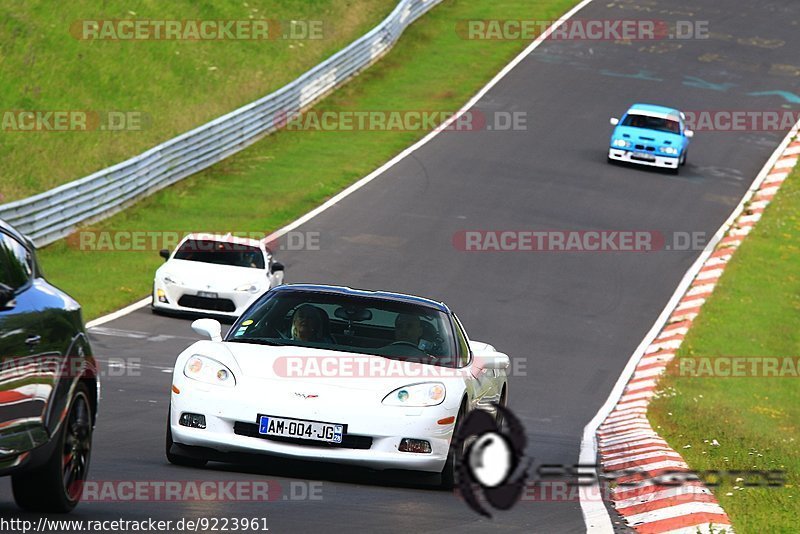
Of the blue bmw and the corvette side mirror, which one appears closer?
the corvette side mirror

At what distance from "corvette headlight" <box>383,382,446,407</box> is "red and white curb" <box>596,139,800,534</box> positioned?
139cm

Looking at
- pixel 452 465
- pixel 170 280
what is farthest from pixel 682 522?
pixel 170 280

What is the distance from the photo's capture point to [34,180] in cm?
3152

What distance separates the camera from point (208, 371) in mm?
9852

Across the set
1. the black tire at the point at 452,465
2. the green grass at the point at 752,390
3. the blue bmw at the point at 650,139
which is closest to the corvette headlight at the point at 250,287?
the green grass at the point at 752,390

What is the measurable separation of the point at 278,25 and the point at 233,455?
3737 cm

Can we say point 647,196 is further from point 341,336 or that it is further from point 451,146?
point 341,336

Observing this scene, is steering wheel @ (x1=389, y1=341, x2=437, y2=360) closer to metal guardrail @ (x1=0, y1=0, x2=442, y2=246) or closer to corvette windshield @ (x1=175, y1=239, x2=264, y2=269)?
corvette windshield @ (x1=175, y1=239, x2=264, y2=269)

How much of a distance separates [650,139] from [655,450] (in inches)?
939

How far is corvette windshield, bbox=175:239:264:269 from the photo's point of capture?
74.8 ft

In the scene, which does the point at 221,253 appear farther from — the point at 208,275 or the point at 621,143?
the point at 621,143

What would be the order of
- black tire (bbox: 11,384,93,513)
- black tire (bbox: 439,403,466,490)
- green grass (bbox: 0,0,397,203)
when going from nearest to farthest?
black tire (bbox: 11,384,93,513) → black tire (bbox: 439,403,466,490) → green grass (bbox: 0,0,397,203)

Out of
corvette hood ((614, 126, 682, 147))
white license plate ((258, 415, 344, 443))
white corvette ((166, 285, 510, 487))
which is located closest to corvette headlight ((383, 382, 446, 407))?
white corvette ((166, 285, 510, 487))

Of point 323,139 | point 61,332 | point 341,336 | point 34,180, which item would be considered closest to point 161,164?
point 34,180
